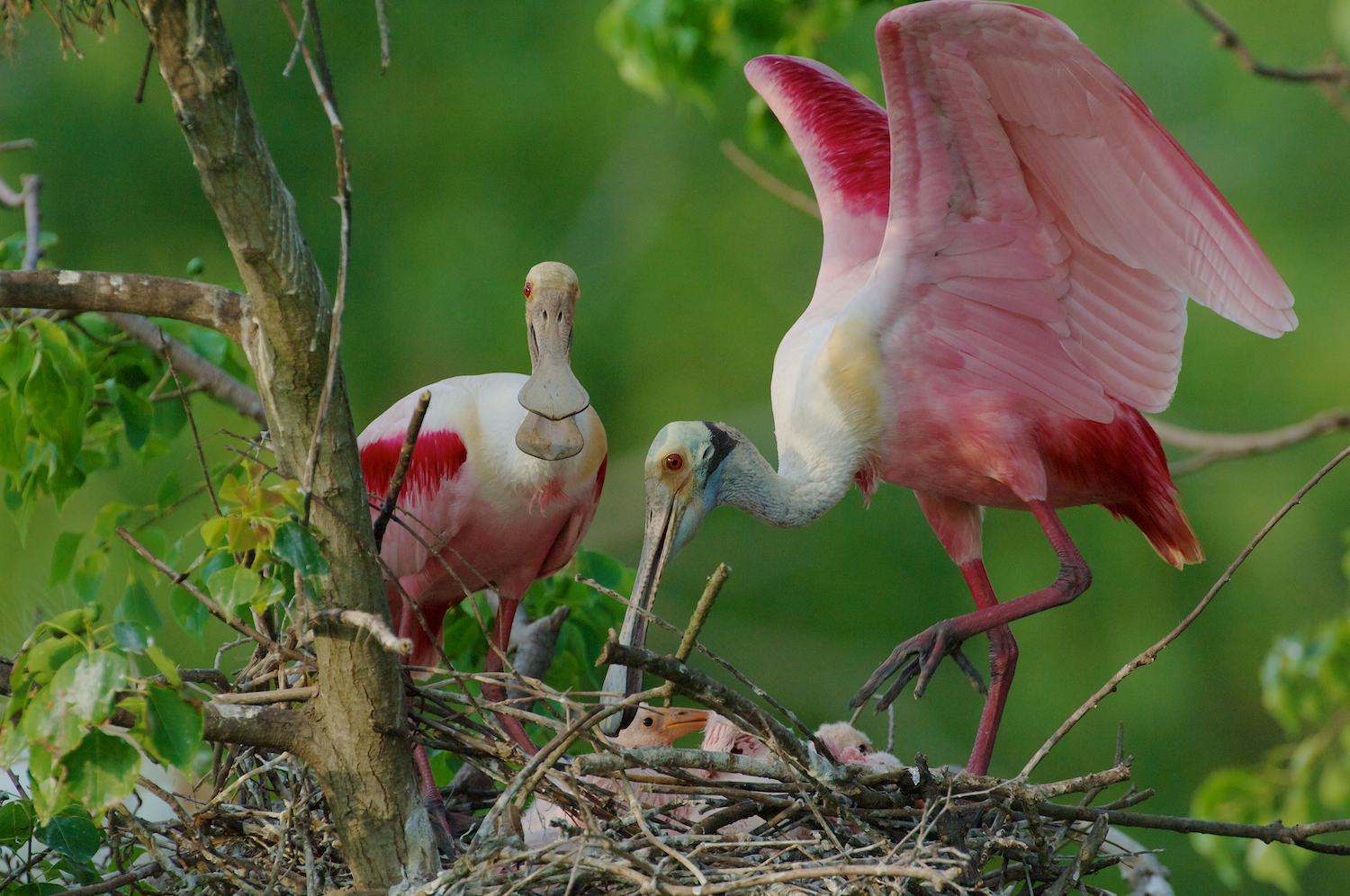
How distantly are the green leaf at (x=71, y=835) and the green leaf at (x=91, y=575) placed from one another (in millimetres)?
313

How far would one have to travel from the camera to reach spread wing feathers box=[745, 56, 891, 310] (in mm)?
3193

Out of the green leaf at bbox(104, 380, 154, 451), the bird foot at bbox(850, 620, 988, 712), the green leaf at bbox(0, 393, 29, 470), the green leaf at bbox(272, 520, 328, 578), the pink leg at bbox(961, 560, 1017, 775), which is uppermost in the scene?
the green leaf at bbox(272, 520, 328, 578)

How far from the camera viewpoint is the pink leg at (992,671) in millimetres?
2832

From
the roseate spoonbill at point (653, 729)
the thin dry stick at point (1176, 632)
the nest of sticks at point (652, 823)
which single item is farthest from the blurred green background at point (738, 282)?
the thin dry stick at point (1176, 632)

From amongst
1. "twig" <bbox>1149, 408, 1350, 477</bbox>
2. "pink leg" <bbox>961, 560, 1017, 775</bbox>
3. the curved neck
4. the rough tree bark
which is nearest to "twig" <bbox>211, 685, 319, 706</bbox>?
the rough tree bark

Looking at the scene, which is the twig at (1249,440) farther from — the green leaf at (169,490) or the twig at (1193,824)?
the green leaf at (169,490)

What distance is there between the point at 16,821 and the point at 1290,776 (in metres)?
3.60

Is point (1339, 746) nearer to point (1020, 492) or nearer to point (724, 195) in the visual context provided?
point (1020, 492)

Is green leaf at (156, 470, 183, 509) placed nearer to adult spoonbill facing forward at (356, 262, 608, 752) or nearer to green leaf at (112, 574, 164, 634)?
adult spoonbill facing forward at (356, 262, 608, 752)

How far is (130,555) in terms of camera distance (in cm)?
202

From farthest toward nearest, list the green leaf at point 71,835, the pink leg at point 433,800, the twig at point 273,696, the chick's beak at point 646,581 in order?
the chick's beak at point 646,581, the pink leg at point 433,800, the green leaf at point 71,835, the twig at point 273,696

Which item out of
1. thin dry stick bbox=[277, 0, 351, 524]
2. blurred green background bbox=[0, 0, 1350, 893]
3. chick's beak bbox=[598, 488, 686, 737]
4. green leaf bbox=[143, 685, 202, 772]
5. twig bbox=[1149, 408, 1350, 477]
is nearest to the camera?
thin dry stick bbox=[277, 0, 351, 524]

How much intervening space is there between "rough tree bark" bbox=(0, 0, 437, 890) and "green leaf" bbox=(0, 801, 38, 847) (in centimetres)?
51

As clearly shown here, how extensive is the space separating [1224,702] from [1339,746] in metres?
4.47
